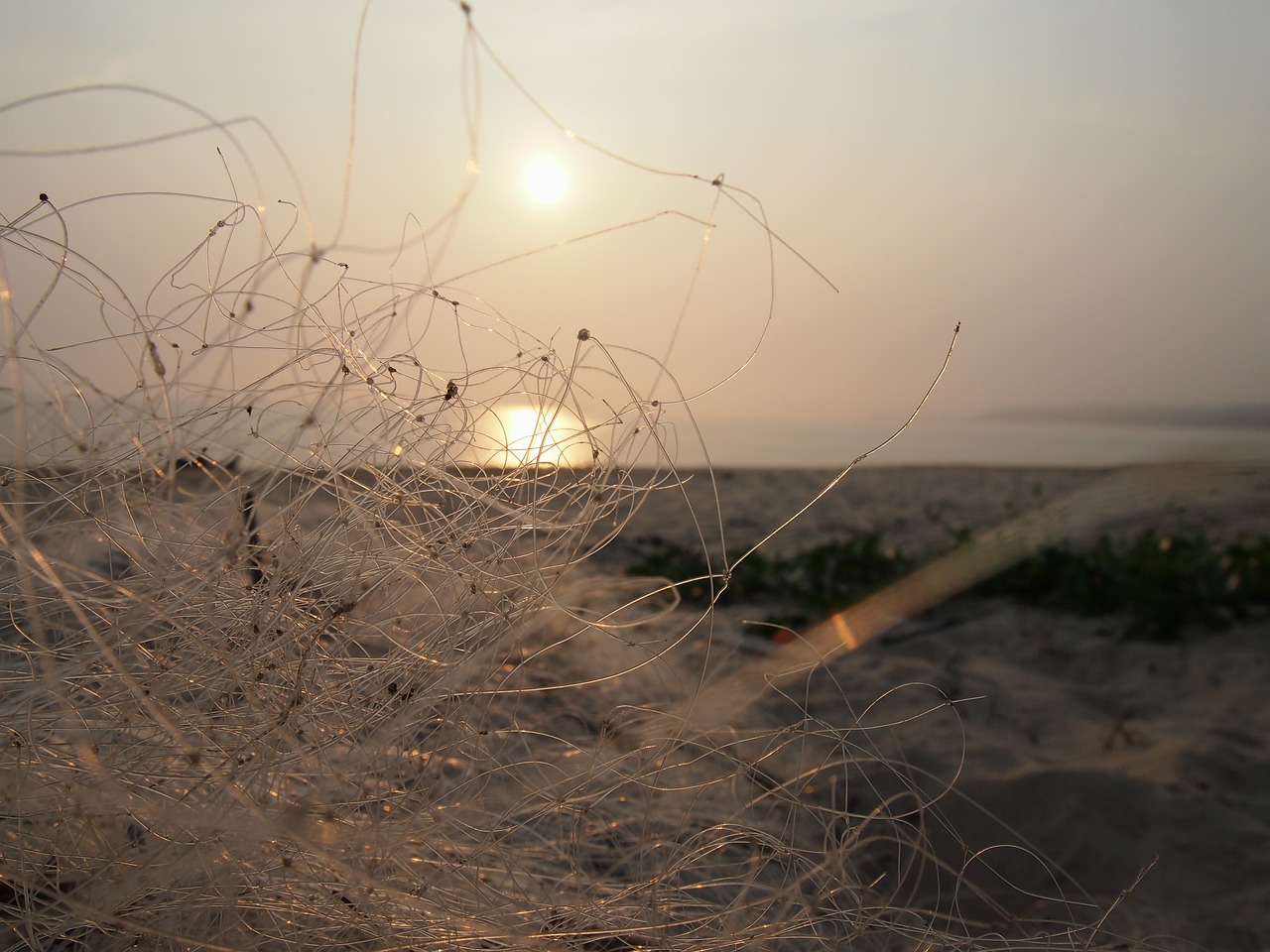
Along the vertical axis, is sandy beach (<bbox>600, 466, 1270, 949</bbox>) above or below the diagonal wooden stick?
below

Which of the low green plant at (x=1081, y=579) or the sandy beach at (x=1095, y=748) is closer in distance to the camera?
the sandy beach at (x=1095, y=748)

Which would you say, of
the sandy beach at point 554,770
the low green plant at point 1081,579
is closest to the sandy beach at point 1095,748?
the sandy beach at point 554,770

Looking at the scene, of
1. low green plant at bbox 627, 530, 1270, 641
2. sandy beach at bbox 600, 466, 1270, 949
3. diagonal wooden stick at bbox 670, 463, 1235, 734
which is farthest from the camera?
low green plant at bbox 627, 530, 1270, 641

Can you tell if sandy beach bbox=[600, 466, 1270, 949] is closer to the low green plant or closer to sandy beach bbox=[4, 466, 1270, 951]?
sandy beach bbox=[4, 466, 1270, 951]

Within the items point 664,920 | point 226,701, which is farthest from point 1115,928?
point 226,701

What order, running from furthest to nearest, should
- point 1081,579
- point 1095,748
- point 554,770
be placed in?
point 1081,579, point 1095,748, point 554,770

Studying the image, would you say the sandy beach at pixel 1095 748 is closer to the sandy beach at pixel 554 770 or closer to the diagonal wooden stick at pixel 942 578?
the sandy beach at pixel 554 770

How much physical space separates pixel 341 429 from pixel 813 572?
4731mm

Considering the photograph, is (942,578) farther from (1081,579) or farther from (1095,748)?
(1095,748)

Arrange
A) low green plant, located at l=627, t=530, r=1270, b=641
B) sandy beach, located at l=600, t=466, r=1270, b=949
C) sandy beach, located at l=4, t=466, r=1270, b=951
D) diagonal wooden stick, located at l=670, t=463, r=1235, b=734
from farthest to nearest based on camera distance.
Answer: low green plant, located at l=627, t=530, r=1270, b=641
diagonal wooden stick, located at l=670, t=463, r=1235, b=734
sandy beach, located at l=600, t=466, r=1270, b=949
sandy beach, located at l=4, t=466, r=1270, b=951

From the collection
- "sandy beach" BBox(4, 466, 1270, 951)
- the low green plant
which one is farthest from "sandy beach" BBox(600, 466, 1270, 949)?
the low green plant

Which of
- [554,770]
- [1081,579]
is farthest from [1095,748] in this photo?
[554,770]

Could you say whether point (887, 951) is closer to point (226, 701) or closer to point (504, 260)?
point (226, 701)

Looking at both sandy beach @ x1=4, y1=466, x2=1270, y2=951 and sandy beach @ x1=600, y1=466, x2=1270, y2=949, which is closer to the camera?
sandy beach @ x1=4, y1=466, x2=1270, y2=951
